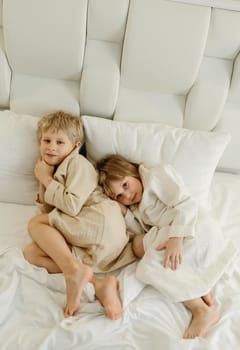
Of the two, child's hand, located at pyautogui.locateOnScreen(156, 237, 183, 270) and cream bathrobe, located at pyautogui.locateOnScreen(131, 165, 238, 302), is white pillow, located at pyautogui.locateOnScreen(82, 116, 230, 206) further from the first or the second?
child's hand, located at pyautogui.locateOnScreen(156, 237, 183, 270)

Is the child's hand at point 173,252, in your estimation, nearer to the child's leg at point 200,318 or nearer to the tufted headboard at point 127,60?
the child's leg at point 200,318

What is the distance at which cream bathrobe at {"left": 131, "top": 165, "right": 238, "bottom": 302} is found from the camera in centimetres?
117

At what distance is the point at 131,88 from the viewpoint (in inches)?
58.2

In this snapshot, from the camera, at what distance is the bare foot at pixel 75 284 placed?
1.12m

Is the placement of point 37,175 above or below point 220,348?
→ above

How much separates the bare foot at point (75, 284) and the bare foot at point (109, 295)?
0.04 m

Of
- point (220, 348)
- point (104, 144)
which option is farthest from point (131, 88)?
point (220, 348)

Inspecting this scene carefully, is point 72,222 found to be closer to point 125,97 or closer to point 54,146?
point 54,146

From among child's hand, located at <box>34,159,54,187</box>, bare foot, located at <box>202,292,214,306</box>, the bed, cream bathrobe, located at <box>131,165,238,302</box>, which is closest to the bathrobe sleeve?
cream bathrobe, located at <box>131,165,238,302</box>

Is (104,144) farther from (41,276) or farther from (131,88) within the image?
(41,276)

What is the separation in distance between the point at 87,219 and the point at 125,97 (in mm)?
493

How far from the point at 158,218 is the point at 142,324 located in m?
0.36

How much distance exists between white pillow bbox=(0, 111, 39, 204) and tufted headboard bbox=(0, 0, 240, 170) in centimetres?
9

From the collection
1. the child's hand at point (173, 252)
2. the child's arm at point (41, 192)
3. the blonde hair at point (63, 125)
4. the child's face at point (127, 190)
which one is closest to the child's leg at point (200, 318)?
the child's hand at point (173, 252)
